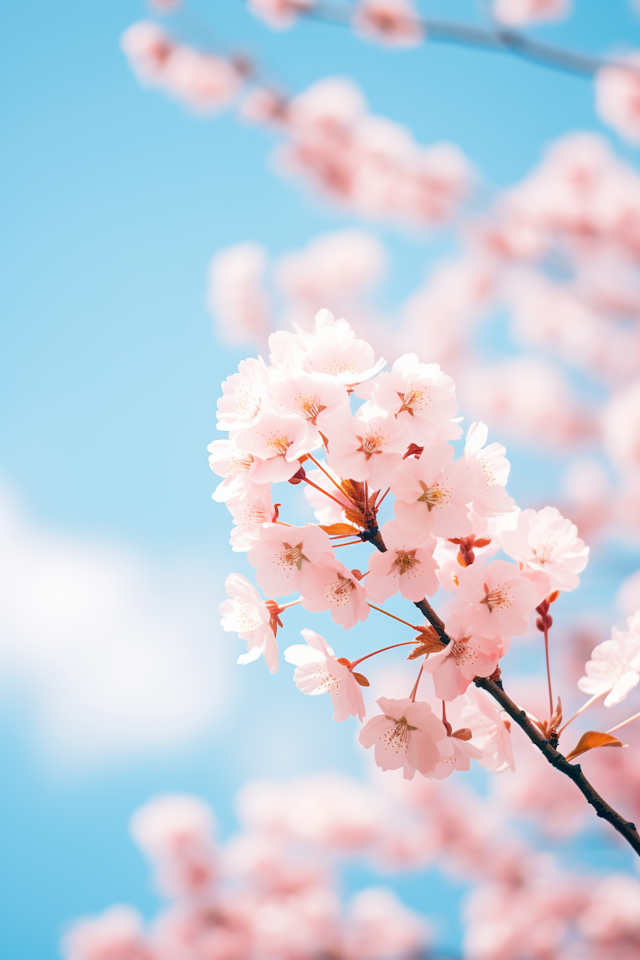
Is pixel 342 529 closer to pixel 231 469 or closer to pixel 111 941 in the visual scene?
pixel 231 469

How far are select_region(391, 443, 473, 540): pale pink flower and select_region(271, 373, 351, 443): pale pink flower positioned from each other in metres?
0.11

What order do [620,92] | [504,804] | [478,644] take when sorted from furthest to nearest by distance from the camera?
1. [504,804]
2. [620,92]
3. [478,644]

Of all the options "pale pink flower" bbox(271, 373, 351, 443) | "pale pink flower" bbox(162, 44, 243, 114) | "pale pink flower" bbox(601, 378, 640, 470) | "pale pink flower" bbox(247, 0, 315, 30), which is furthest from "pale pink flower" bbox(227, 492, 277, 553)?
"pale pink flower" bbox(162, 44, 243, 114)

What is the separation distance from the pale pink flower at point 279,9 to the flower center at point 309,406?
2.68 metres

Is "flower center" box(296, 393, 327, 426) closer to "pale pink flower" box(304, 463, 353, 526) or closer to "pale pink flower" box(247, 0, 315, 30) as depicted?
"pale pink flower" box(304, 463, 353, 526)

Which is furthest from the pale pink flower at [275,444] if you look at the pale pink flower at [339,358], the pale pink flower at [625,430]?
the pale pink flower at [625,430]

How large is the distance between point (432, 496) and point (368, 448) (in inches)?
3.8

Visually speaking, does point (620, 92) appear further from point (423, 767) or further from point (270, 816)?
point (270, 816)

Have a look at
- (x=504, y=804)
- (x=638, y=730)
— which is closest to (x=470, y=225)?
(x=638, y=730)

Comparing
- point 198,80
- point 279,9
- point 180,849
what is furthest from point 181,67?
point 180,849

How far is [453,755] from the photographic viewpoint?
737 millimetres

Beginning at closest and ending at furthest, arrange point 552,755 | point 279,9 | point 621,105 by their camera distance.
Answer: point 552,755 < point 279,9 < point 621,105

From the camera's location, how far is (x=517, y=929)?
468 centimetres

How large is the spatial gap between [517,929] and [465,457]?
18.0 ft
